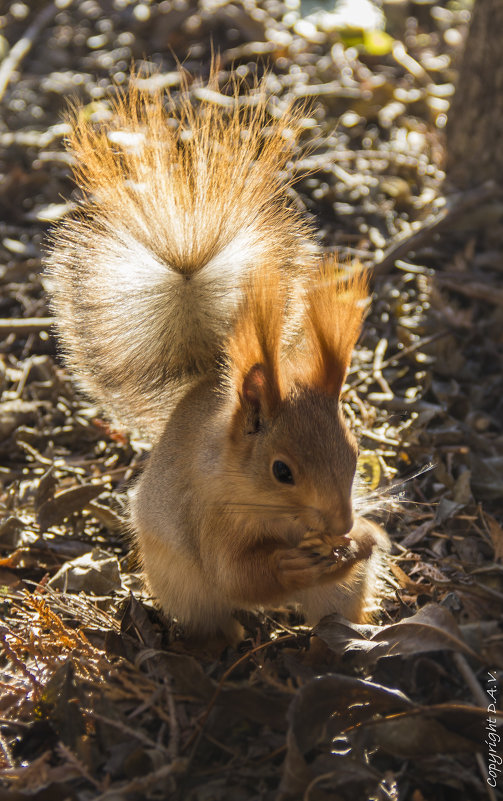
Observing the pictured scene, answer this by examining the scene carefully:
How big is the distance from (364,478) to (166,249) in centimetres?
94

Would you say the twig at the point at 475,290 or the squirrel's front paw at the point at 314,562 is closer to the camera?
the squirrel's front paw at the point at 314,562

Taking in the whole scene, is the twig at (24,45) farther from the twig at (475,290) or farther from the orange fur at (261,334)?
the orange fur at (261,334)

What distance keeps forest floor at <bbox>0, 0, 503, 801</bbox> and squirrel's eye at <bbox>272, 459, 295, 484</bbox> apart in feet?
1.12

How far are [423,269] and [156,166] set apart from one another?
5.21ft

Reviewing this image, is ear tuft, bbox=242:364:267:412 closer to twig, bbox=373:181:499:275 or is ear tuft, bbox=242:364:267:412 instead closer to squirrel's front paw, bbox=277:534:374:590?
squirrel's front paw, bbox=277:534:374:590

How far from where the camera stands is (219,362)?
2113mm

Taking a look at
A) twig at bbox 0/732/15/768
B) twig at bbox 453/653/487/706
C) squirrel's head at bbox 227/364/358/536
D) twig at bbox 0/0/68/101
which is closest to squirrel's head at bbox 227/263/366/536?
→ squirrel's head at bbox 227/364/358/536

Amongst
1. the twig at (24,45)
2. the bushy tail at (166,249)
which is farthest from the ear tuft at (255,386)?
the twig at (24,45)

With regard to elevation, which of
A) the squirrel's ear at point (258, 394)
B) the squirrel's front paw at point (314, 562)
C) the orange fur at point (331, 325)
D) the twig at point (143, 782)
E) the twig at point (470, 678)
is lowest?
the twig at point (470, 678)

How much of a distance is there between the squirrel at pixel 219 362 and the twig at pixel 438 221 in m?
1.07

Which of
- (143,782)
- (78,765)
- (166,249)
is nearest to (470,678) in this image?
(143,782)

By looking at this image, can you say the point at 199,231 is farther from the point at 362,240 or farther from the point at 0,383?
the point at 362,240

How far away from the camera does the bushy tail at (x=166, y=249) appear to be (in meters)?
2.02

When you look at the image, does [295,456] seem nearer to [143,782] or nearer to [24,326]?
[143,782]
